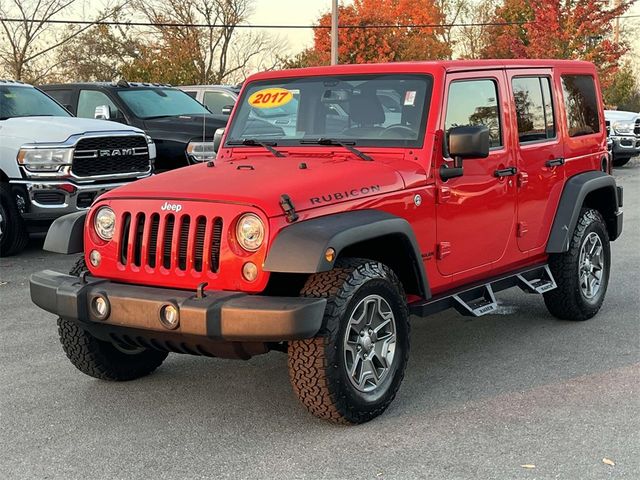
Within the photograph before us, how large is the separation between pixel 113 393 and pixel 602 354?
309 cm

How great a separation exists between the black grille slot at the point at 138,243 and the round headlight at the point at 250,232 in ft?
1.92

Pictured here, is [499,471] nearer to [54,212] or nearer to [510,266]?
[510,266]

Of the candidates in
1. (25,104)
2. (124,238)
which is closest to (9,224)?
(25,104)

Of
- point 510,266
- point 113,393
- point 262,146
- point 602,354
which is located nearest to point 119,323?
point 113,393

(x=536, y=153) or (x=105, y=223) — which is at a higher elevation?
(x=536, y=153)

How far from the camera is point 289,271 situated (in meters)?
4.16

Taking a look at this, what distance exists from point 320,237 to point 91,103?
30.5 ft

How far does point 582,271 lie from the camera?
262 inches

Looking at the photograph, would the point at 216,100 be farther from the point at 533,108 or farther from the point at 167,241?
the point at 167,241

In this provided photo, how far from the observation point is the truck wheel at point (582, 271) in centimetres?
643

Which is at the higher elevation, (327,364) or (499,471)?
(327,364)

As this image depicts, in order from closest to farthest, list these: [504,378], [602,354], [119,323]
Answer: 1. [119,323]
2. [504,378]
3. [602,354]

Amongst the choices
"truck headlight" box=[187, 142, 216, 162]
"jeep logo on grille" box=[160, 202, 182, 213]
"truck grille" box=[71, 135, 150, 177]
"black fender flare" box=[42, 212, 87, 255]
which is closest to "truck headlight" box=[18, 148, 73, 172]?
"truck grille" box=[71, 135, 150, 177]

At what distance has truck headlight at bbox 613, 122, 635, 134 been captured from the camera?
20.1 metres
